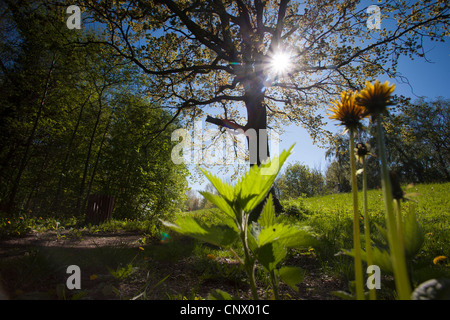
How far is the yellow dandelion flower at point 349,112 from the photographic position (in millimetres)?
746

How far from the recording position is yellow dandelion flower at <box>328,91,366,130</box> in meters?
0.75

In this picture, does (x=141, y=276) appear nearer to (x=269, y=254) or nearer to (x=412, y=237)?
(x=269, y=254)

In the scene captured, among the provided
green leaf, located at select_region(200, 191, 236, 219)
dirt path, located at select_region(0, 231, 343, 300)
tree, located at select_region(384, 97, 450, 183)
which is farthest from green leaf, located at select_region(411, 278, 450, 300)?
tree, located at select_region(384, 97, 450, 183)

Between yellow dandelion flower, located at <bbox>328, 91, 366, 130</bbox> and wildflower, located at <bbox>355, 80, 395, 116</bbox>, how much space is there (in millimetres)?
51

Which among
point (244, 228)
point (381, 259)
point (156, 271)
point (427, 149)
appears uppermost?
point (427, 149)

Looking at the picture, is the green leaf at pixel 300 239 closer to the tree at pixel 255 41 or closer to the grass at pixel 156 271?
the grass at pixel 156 271

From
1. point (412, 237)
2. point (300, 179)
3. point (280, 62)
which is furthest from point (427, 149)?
point (412, 237)

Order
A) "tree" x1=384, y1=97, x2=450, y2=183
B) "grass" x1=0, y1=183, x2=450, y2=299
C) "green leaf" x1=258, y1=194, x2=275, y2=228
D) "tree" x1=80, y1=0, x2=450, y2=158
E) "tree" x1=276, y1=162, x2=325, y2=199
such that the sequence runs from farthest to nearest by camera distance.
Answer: "tree" x1=276, y1=162, x2=325, y2=199
"tree" x1=384, y1=97, x2=450, y2=183
"tree" x1=80, y1=0, x2=450, y2=158
"grass" x1=0, y1=183, x2=450, y2=299
"green leaf" x1=258, y1=194, x2=275, y2=228

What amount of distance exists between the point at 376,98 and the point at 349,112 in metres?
0.12

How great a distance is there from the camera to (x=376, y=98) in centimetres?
65

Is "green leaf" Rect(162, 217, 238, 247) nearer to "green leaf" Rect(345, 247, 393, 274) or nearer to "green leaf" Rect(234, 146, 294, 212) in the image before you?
"green leaf" Rect(234, 146, 294, 212)

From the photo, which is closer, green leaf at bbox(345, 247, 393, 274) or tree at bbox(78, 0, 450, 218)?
green leaf at bbox(345, 247, 393, 274)
